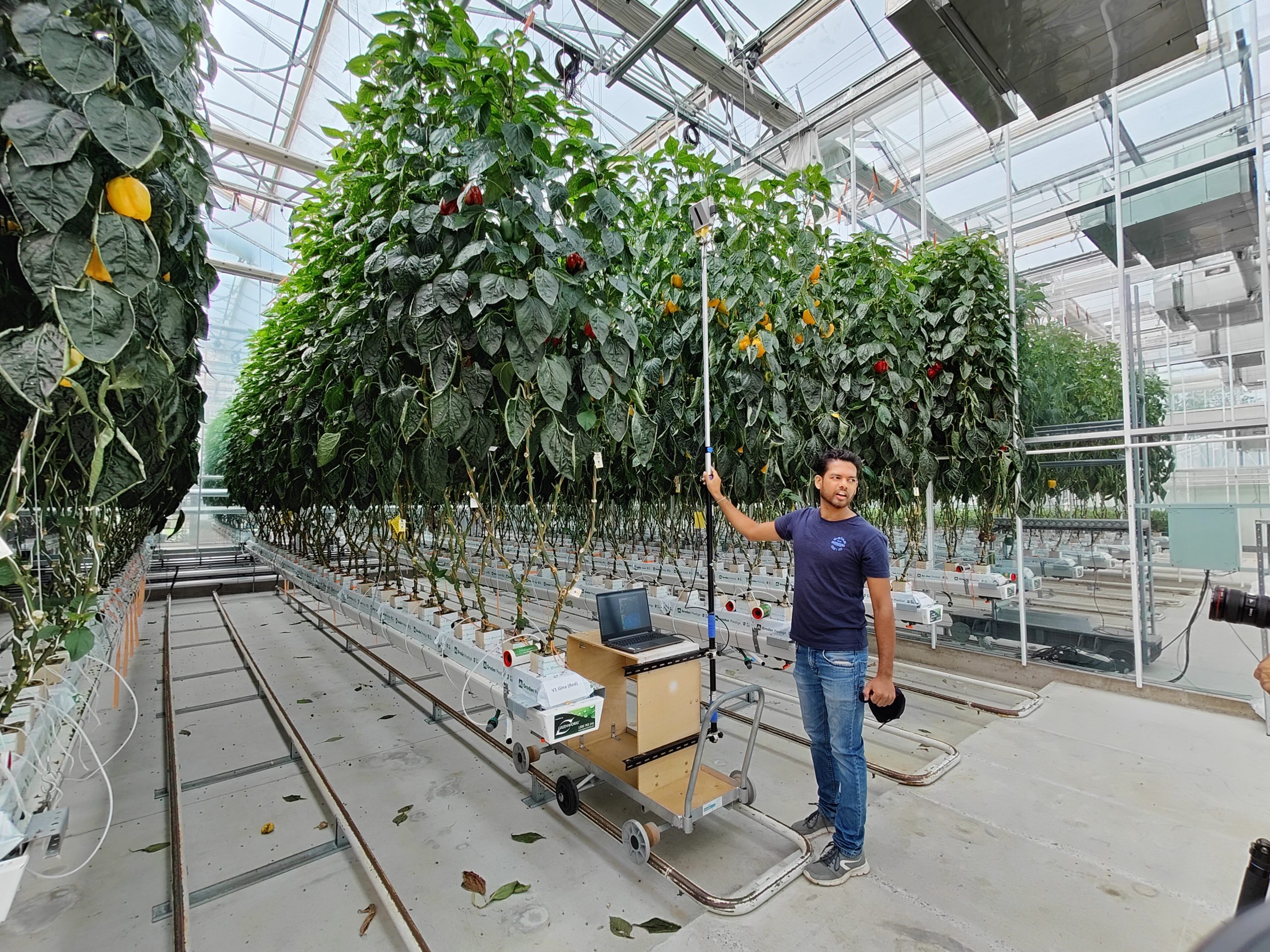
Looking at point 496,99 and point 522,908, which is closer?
point 522,908

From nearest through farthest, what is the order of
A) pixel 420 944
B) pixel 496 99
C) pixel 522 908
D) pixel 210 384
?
pixel 420 944, pixel 522 908, pixel 496 99, pixel 210 384

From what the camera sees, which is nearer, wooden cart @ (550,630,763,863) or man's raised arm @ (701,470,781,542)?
wooden cart @ (550,630,763,863)

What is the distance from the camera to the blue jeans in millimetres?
2070

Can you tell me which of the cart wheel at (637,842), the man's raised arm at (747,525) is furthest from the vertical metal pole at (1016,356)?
the cart wheel at (637,842)

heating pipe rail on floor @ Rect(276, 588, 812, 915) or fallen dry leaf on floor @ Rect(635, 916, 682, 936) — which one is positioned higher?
heating pipe rail on floor @ Rect(276, 588, 812, 915)

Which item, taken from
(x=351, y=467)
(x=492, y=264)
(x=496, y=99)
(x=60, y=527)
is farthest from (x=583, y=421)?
(x=351, y=467)

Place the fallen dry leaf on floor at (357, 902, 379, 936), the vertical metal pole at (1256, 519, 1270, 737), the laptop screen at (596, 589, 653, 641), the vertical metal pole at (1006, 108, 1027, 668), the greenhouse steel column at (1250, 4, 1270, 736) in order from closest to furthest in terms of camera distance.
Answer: the fallen dry leaf on floor at (357, 902, 379, 936) → the laptop screen at (596, 589, 653, 641) → the greenhouse steel column at (1250, 4, 1270, 736) → the vertical metal pole at (1256, 519, 1270, 737) → the vertical metal pole at (1006, 108, 1027, 668)

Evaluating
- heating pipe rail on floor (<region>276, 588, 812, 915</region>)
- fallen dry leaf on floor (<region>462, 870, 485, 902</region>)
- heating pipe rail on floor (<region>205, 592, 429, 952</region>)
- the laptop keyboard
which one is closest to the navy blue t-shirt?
the laptop keyboard

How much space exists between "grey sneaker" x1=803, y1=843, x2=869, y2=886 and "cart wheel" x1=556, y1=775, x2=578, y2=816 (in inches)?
35.4

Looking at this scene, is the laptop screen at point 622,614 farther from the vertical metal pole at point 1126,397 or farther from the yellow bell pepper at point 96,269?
the vertical metal pole at point 1126,397

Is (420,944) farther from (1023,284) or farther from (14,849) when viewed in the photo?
(1023,284)

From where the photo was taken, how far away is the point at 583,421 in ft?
7.52

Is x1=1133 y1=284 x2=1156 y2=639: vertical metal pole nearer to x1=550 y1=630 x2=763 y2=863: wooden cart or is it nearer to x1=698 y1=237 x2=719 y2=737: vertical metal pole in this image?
x1=698 y1=237 x2=719 y2=737: vertical metal pole

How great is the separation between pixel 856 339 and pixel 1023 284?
1.65 meters
